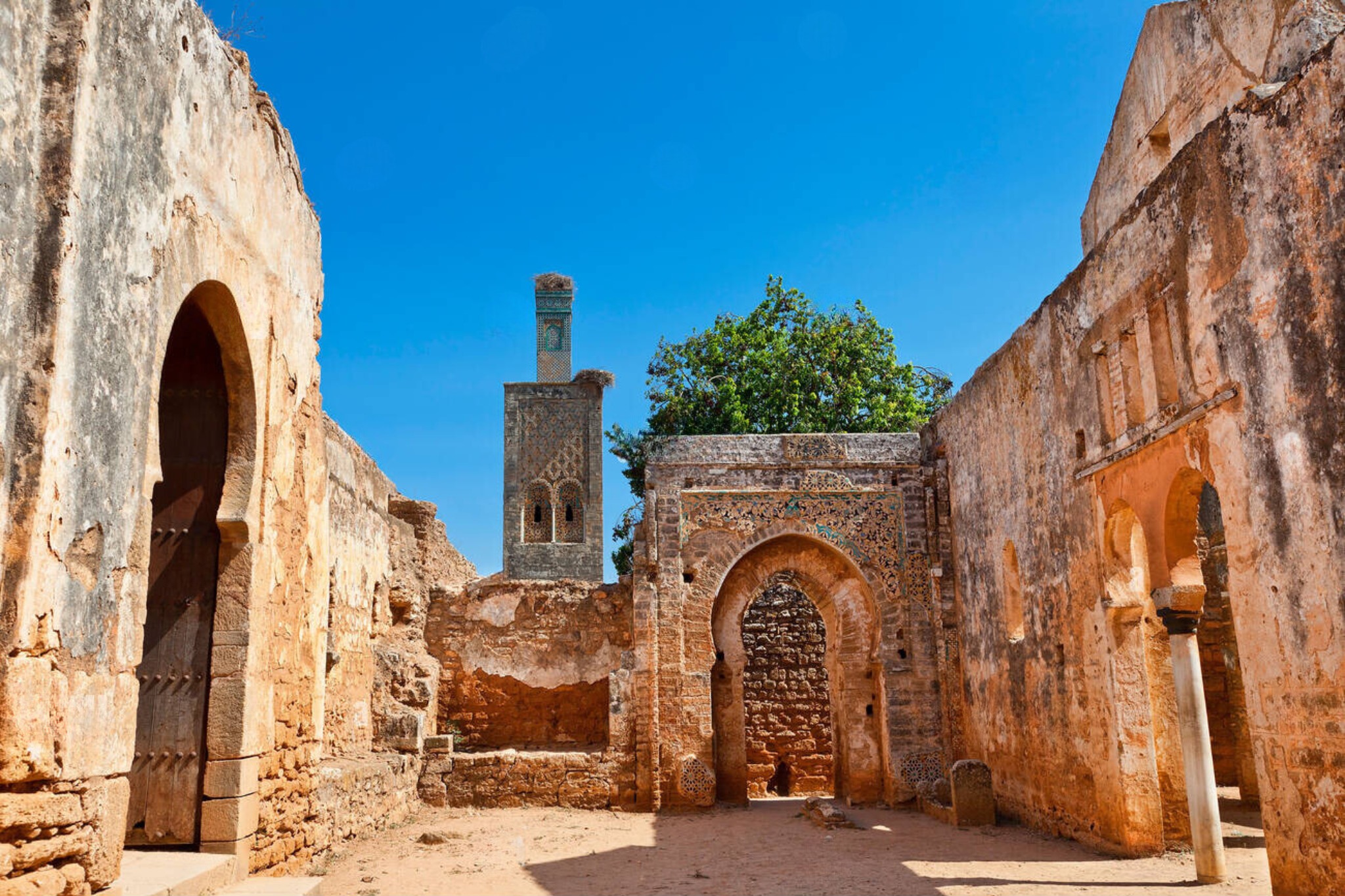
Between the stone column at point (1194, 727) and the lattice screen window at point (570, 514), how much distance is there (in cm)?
1760

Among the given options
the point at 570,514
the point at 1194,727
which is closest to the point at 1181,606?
the point at 1194,727

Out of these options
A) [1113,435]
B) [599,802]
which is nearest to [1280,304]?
[1113,435]

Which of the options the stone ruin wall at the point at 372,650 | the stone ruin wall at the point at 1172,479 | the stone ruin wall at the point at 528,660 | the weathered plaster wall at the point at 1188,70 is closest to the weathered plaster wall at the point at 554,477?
the stone ruin wall at the point at 372,650

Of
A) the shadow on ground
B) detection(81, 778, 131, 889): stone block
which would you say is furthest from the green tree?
detection(81, 778, 131, 889): stone block

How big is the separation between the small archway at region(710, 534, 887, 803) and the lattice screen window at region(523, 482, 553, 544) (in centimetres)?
1188

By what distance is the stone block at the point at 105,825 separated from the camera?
3953mm

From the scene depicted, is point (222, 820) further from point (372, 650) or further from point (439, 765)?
point (439, 765)

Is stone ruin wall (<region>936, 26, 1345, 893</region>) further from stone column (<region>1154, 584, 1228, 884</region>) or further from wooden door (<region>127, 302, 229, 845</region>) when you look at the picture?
wooden door (<region>127, 302, 229, 845</region>)

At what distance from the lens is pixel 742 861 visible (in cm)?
873

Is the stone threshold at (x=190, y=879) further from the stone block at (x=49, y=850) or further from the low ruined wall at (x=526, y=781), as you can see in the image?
the low ruined wall at (x=526, y=781)

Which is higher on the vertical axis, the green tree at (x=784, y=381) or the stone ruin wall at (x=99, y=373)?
the green tree at (x=784, y=381)

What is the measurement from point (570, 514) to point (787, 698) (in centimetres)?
1002

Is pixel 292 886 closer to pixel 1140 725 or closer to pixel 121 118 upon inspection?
pixel 121 118

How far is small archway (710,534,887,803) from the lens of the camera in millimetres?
12477
